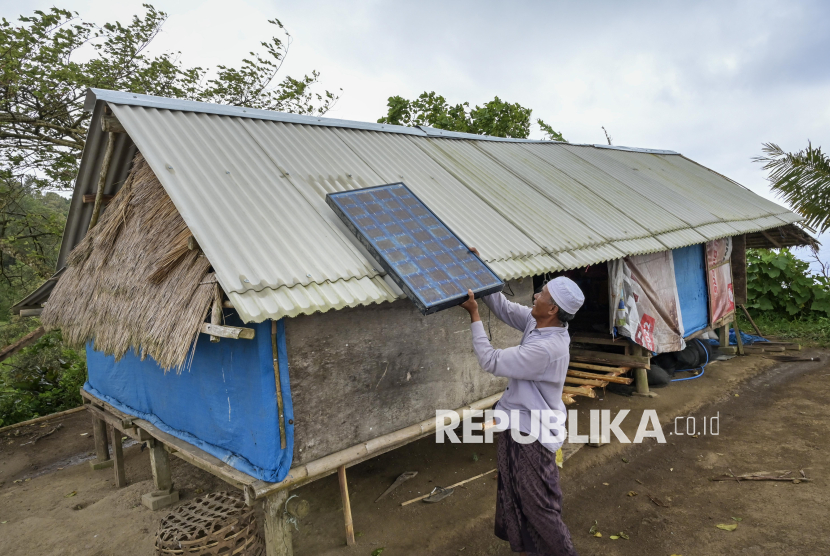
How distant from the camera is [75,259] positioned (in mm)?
5422

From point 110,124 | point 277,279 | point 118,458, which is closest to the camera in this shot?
point 277,279

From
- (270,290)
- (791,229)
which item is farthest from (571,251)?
(791,229)

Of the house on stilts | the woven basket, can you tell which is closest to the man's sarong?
the house on stilts

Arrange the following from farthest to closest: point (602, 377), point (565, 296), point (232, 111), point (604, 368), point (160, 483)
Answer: point (604, 368) < point (602, 377) < point (160, 483) < point (232, 111) < point (565, 296)

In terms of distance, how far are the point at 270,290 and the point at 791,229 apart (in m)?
12.2

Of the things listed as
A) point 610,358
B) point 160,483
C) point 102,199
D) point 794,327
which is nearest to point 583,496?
point 610,358

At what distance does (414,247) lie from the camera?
3826mm

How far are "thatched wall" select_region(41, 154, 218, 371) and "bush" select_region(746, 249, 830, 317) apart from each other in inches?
548

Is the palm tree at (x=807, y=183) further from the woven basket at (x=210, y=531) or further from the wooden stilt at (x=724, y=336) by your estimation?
the woven basket at (x=210, y=531)

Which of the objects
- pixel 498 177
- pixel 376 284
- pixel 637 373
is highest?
pixel 498 177

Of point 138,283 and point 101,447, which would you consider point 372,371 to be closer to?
point 138,283

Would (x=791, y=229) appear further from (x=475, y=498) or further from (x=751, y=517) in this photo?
(x=475, y=498)

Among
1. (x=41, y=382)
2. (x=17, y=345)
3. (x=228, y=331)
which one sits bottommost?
(x=41, y=382)

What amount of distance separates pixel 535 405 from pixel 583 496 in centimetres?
224
